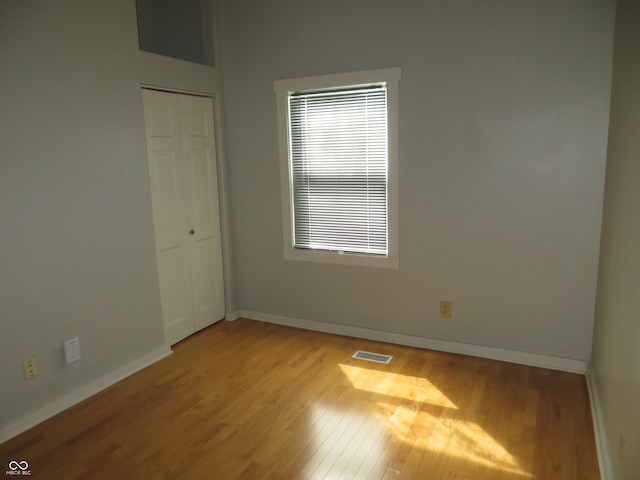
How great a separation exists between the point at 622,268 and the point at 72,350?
3.00 metres

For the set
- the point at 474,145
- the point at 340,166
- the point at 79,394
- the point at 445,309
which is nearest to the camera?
the point at 79,394

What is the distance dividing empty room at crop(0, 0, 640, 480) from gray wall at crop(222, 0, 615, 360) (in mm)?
15

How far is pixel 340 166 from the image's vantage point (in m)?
3.71

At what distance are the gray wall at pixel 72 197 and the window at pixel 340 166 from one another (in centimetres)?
107

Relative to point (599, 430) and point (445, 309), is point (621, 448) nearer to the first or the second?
point (599, 430)

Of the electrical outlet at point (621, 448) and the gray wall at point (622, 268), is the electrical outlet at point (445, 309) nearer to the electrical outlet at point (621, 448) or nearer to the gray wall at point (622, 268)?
the gray wall at point (622, 268)

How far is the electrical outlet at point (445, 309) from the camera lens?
11.4 feet

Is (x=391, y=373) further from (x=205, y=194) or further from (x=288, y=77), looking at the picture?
(x=288, y=77)

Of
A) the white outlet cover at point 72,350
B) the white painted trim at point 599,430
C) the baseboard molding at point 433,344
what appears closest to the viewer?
the white painted trim at point 599,430

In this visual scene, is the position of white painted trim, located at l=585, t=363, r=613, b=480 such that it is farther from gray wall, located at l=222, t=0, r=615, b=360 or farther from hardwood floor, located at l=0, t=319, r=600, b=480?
gray wall, located at l=222, t=0, r=615, b=360

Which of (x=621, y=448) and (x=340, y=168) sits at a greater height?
(x=340, y=168)

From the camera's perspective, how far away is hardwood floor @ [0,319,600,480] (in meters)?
2.29

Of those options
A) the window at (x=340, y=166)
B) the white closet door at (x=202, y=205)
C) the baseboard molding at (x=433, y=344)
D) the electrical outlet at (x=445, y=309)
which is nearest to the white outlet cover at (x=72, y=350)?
the white closet door at (x=202, y=205)

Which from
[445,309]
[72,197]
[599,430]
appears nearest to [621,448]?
[599,430]
